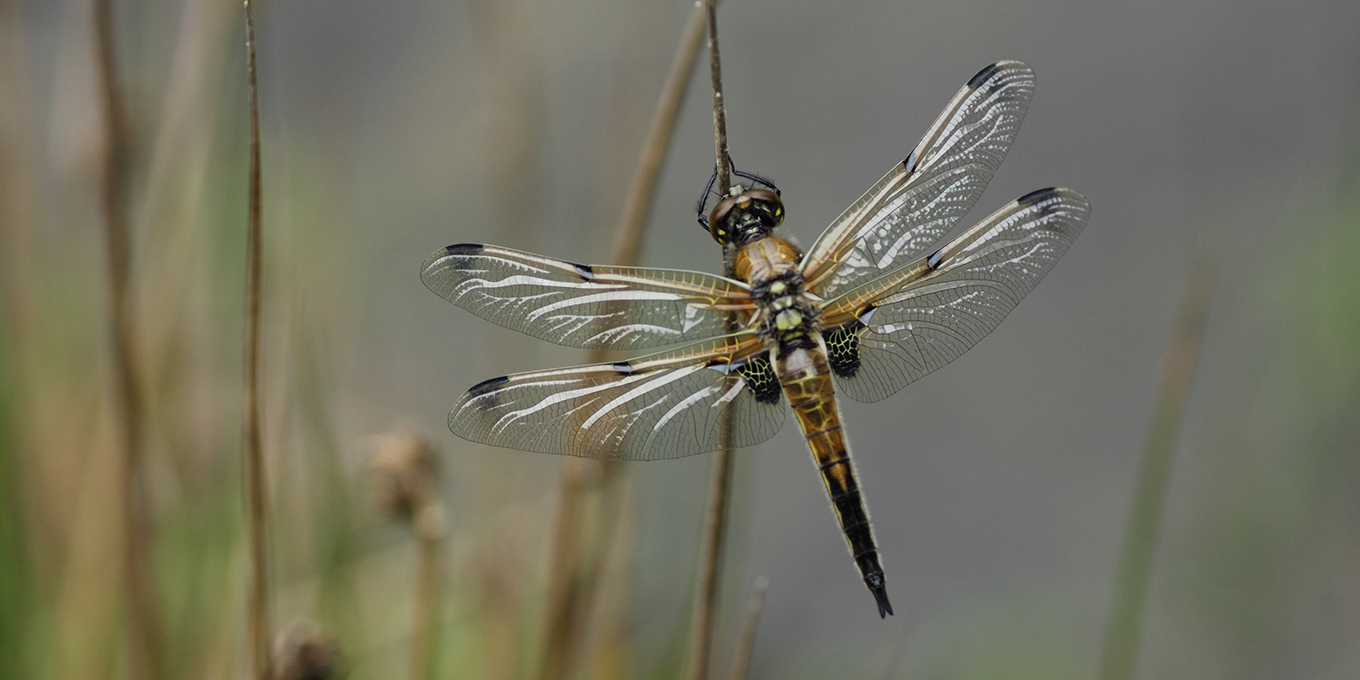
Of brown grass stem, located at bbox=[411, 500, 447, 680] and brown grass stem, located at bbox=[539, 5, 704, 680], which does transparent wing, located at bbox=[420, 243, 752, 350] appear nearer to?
brown grass stem, located at bbox=[539, 5, 704, 680]

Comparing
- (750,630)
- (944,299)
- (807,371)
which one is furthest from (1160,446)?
(750,630)

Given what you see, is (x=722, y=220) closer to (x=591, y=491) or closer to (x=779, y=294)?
(x=779, y=294)

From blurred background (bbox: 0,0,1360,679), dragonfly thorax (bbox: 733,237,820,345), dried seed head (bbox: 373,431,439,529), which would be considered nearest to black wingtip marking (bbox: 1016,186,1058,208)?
dragonfly thorax (bbox: 733,237,820,345)

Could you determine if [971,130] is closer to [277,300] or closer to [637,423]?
[637,423]

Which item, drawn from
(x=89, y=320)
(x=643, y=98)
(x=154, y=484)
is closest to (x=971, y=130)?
(x=643, y=98)

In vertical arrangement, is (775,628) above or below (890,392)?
below

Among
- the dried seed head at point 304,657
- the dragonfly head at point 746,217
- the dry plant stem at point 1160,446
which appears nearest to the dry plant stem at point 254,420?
the dried seed head at point 304,657
